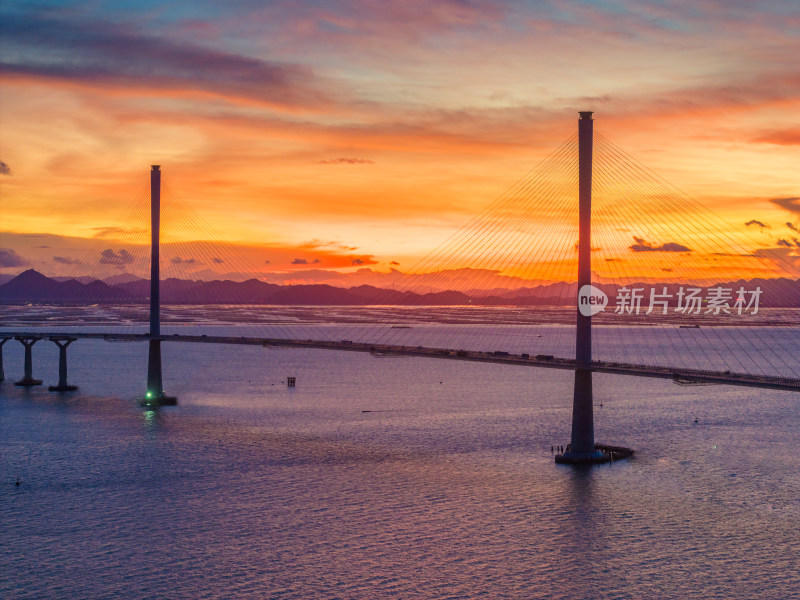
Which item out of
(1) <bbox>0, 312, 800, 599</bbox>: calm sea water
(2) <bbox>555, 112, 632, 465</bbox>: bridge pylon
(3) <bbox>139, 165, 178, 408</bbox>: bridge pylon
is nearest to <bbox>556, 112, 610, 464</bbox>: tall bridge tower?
(2) <bbox>555, 112, 632, 465</bbox>: bridge pylon

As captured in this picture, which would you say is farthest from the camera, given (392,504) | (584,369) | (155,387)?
(155,387)

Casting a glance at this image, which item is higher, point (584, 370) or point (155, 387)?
point (584, 370)

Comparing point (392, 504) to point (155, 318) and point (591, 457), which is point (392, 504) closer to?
point (591, 457)

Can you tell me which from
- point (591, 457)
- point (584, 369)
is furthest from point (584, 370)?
point (591, 457)

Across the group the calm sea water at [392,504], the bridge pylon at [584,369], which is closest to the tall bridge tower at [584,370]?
the bridge pylon at [584,369]

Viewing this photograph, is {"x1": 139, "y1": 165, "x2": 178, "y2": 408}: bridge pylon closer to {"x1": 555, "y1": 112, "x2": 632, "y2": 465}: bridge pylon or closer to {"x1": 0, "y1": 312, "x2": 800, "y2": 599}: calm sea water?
{"x1": 0, "y1": 312, "x2": 800, "y2": 599}: calm sea water
